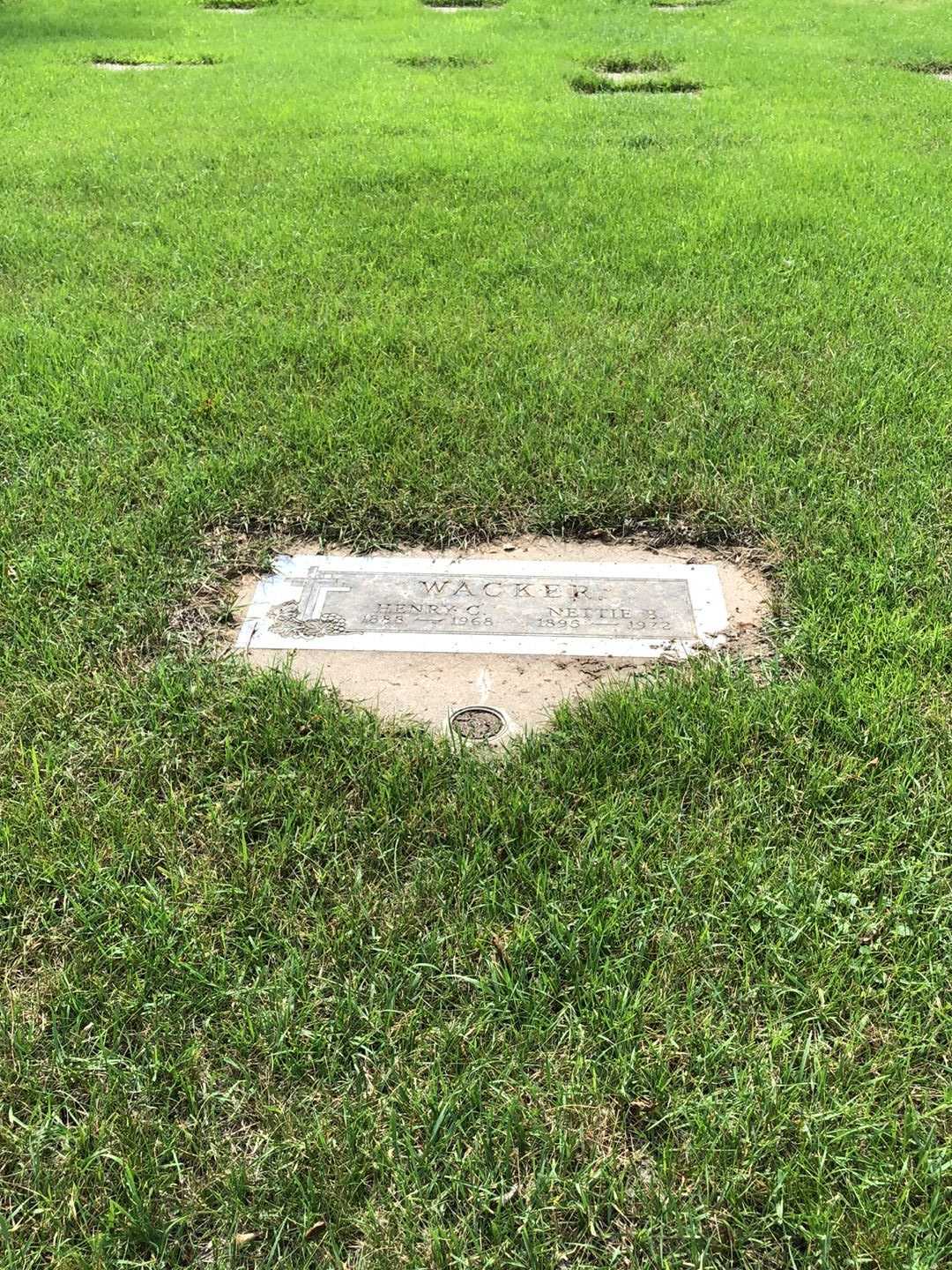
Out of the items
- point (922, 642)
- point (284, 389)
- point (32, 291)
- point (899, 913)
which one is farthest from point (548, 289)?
point (899, 913)

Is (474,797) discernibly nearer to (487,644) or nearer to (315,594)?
(487,644)

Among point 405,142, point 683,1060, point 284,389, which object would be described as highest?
point 405,142

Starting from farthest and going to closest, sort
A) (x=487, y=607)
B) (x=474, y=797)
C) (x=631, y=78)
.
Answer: (x=631, y=78), (x=487, y=607), (x=474, y=797)

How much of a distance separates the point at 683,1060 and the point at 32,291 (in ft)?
15.2

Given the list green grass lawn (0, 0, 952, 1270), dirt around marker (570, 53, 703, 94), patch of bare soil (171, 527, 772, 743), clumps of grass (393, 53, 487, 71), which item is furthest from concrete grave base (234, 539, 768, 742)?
clumps of grass (393, 53, 487, 71)

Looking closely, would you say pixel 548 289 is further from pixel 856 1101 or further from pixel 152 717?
pixel 856 1101

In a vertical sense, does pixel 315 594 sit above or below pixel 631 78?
below

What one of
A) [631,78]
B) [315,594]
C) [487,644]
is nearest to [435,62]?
[631,78]

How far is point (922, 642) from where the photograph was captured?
2570 mm

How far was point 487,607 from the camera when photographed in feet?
9.09

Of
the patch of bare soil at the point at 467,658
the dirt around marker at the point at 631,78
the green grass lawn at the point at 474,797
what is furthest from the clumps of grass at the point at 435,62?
the patch of bare soil at the point at 467,658

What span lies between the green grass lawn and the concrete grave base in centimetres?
12

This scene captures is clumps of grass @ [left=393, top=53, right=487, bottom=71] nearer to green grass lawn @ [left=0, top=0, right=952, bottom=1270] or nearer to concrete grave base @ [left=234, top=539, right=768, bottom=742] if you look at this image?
green grass lawn @ [left=0, top=0, right=952, bottom=1270]

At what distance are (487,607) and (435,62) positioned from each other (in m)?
8.90
